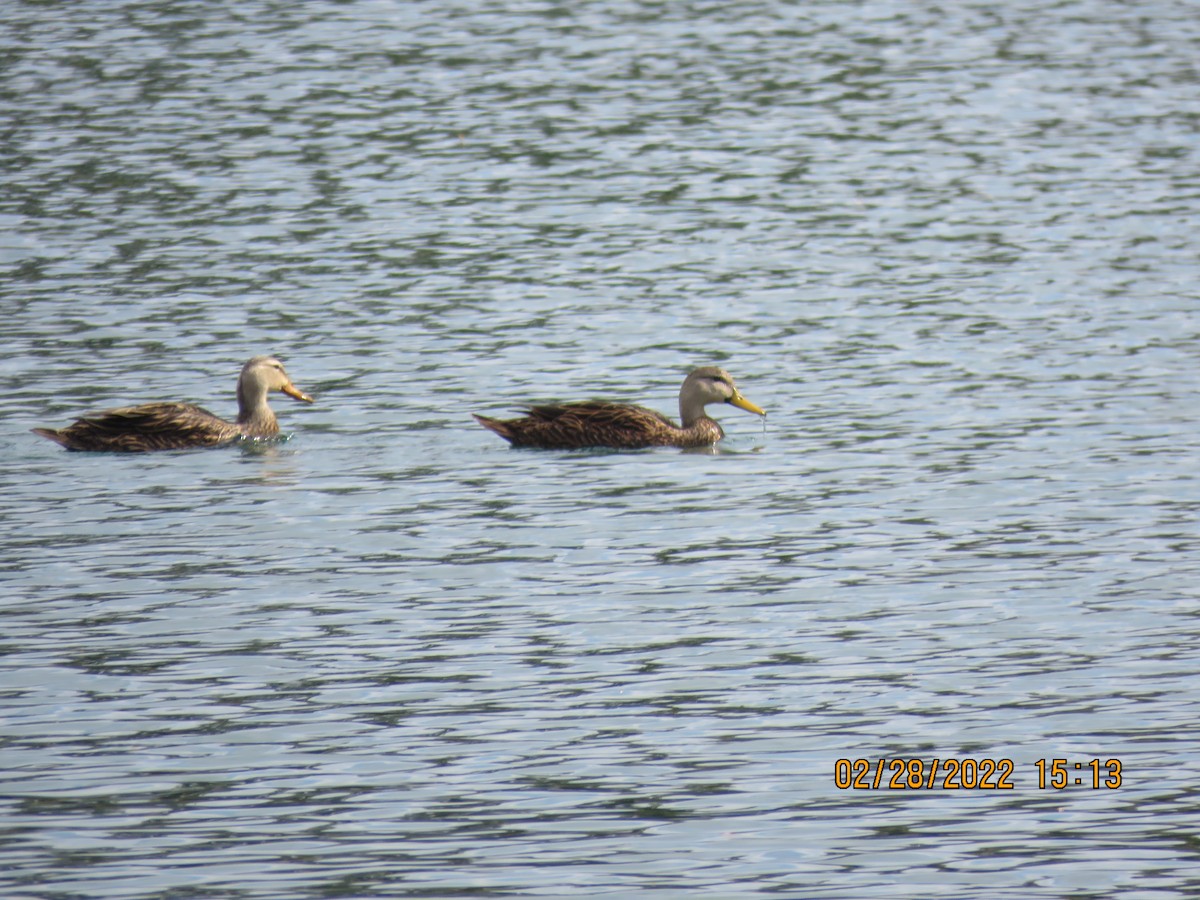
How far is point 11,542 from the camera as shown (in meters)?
15.4

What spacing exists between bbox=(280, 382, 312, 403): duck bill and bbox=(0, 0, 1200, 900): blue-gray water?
251 mm

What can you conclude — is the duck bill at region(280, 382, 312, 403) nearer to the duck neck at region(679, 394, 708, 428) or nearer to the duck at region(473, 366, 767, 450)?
the duck at region(473, 366, 767, 450)

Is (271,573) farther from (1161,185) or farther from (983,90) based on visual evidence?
(983,90)

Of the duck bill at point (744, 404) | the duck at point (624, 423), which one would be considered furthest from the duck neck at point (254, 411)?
the duck bill at point (744, 404)

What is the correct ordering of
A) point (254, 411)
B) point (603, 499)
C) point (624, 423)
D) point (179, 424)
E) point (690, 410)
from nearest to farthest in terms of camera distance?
point (603, 499), point (179, 424), point (624, 423), point (254, 411), point (690, 410)

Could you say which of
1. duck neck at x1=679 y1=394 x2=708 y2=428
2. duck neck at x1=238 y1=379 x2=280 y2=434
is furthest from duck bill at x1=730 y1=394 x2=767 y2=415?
duck neck at x1=238 y1=379 x2=280 y2=434

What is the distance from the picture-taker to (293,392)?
1931 centimetres

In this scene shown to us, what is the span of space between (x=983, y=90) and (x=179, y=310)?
17.8m

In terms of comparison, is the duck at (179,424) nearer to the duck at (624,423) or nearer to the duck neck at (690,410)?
the duck at (624,423)

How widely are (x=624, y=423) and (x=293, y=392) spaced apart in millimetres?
2914

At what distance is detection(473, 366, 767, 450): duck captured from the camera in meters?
18.3

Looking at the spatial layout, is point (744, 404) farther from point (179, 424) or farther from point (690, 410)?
point (179, 424)

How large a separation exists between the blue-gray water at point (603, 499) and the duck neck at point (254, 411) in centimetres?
28

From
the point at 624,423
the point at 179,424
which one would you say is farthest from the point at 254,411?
the point at 624,423
